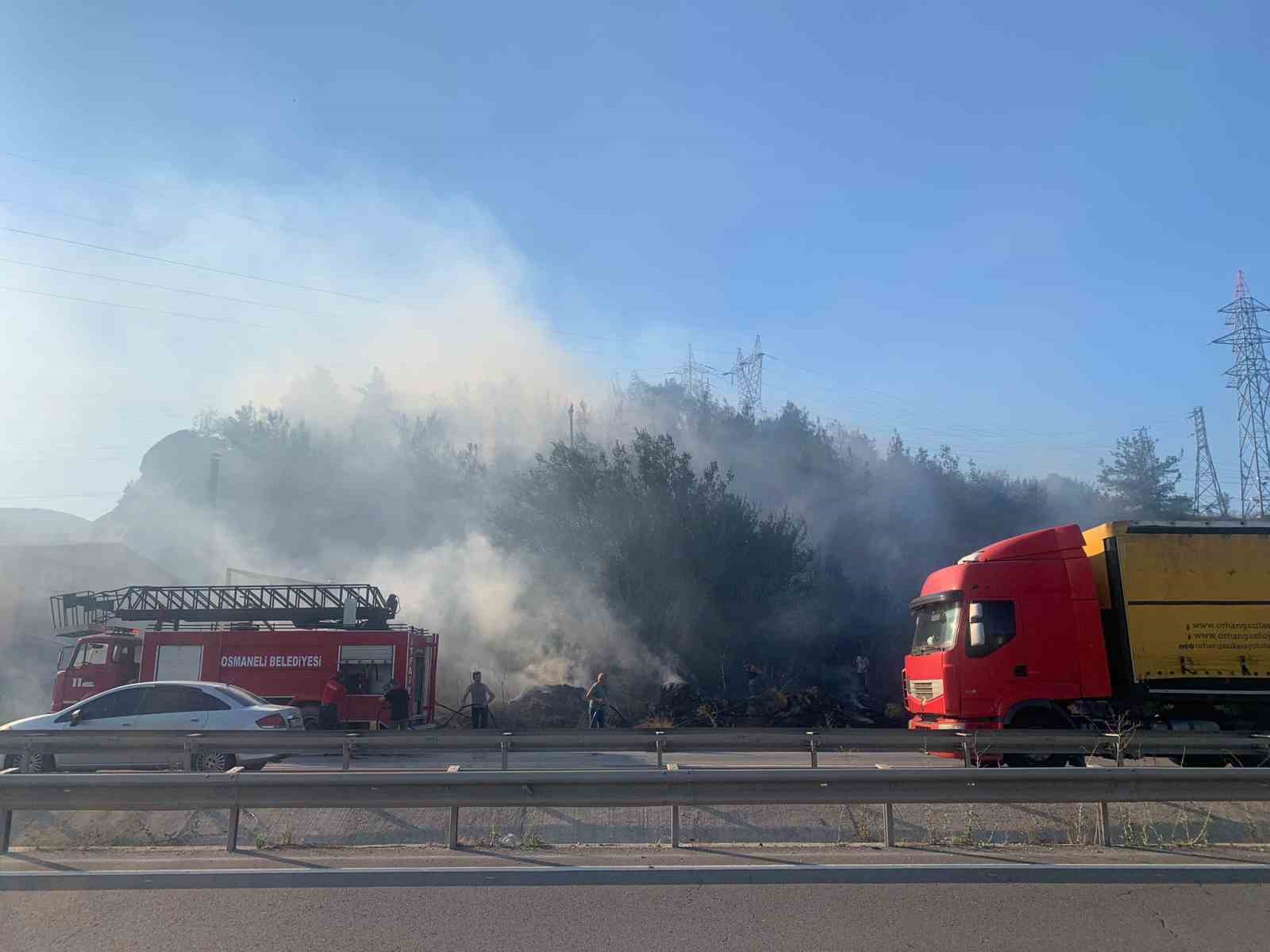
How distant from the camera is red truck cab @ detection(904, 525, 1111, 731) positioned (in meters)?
14.2

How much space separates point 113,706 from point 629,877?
1082cm

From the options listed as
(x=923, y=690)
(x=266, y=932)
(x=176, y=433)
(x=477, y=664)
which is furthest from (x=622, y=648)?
(x=176, y=433)

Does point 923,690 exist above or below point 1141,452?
below

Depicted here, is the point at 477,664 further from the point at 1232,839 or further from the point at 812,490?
the point at 1232,839

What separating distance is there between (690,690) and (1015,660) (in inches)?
568

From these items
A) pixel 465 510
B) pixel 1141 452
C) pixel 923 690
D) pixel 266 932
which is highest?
pixel 1141 452

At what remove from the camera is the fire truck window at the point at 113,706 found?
A: 46.5ft

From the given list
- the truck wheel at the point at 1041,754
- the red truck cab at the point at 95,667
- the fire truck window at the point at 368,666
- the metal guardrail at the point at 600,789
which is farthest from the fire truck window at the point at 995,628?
the red truck cab at the point at 95,667

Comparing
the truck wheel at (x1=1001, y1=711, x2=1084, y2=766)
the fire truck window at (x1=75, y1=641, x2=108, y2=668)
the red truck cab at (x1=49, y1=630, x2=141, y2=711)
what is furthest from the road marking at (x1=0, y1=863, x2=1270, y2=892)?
→ the fire truck window at (x1=75, y1=641, x2=108, y2=668)

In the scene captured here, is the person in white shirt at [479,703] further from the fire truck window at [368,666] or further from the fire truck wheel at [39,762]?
the fire truck wheel at [39,762]

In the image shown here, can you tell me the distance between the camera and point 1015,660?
46.8ft

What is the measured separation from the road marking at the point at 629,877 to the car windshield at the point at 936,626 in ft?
25.6

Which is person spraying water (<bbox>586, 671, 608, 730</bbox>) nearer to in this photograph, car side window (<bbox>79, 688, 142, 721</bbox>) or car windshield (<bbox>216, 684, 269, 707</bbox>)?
car windshield (<bbox>216, 684, 269, 707</bbox>)

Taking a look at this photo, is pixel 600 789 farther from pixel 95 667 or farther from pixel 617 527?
pixel 617 527
